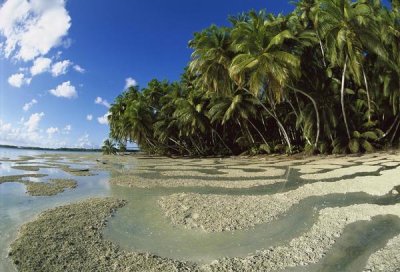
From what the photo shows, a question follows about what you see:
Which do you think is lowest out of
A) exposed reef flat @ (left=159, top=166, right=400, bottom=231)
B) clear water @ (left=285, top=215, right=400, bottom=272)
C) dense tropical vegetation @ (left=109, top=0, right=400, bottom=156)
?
clear water @ (left=285, top=215, right=400, bottom=272)

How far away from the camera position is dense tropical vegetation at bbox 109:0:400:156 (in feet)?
89.5

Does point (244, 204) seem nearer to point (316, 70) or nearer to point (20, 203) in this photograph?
point (20, 203)

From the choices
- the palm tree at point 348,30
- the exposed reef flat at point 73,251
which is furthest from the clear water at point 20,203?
the palm tree at point 348,30

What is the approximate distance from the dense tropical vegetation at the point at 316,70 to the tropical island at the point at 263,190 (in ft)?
0.42

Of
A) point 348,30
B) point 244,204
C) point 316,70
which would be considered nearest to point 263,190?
point 244,204

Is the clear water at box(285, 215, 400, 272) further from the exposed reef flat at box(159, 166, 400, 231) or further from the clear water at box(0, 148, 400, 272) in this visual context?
the exposed reef flat at box(159, 166, 400, 231)

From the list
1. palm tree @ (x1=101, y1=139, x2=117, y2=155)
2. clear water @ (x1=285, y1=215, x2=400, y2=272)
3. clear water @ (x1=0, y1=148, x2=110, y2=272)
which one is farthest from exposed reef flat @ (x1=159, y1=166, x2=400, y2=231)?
palm tree @ (x1=101, y1=139, x2=117, y2=155)

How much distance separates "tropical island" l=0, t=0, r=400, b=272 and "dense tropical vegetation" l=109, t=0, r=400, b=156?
0.13m

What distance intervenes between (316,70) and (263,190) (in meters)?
21.2

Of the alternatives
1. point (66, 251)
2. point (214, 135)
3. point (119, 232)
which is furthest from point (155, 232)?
point (214, 135)

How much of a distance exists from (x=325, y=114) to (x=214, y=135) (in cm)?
2139

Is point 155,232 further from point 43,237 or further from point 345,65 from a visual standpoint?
point 345,65

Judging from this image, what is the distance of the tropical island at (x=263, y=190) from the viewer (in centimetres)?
766

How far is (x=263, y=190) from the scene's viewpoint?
1560 centimetres
